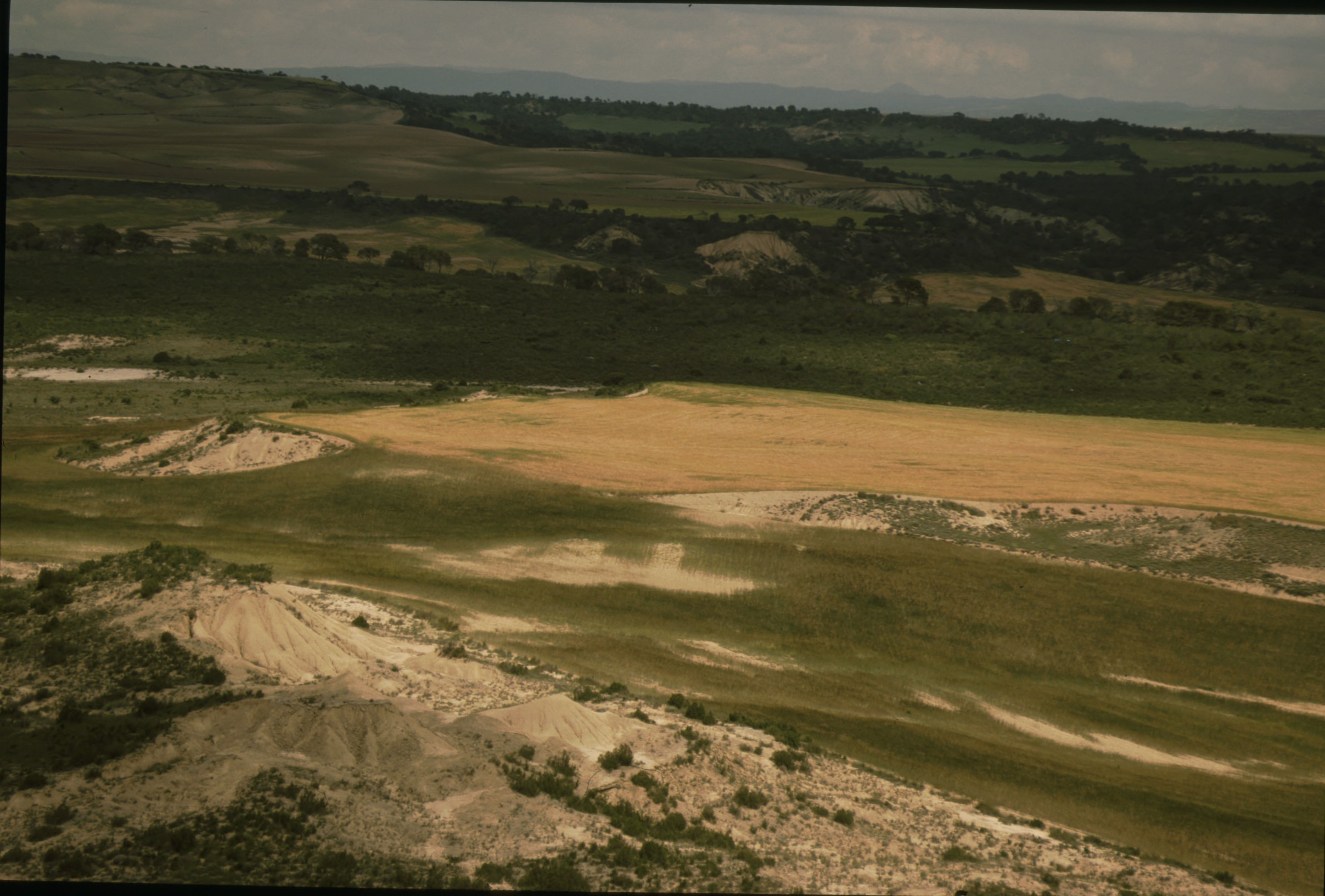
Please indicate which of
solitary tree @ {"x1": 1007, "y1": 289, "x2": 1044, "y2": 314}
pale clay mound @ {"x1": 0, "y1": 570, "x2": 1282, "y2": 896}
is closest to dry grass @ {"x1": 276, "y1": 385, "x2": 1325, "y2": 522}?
pale clay mound @ {"x1": 0, "y1": 570, "x2": 1282, "y2": 896}

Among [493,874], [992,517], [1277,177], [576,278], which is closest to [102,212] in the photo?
[576,278]

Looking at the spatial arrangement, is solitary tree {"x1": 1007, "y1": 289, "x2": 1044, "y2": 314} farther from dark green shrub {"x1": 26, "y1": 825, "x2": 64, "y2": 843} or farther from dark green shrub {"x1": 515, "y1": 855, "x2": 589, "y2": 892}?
dark green shrub {"x1": 26, "y1": 825, "x2": 64, "y2": 843}

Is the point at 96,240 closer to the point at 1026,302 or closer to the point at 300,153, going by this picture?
the point at 300,153

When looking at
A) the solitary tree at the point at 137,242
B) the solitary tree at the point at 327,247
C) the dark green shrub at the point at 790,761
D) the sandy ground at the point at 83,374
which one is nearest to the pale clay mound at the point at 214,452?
the dark green shrub at the point at 790,761

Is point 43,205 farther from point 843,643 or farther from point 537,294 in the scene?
point 843,643

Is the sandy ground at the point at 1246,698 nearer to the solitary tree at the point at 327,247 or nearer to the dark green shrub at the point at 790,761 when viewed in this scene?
the dark green shrub at the point at 790,761

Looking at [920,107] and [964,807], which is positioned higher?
[920,107]

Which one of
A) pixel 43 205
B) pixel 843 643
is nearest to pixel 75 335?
pixel 43 205
